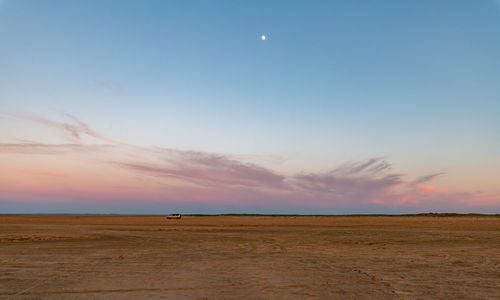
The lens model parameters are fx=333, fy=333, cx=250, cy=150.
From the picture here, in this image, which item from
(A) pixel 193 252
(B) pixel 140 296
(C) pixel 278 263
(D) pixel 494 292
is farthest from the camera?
(A) pixel 193 252

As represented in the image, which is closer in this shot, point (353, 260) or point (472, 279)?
point (472, 279)

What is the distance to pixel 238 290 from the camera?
28.4ft

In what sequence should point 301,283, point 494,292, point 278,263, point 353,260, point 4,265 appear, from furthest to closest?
point 353,260, point 278,263, point 4,265, point 301,283, point 494,292

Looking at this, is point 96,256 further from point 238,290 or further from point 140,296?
point 238,290

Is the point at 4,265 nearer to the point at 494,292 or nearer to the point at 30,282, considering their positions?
the point at 30,282

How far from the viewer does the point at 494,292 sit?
340 inches

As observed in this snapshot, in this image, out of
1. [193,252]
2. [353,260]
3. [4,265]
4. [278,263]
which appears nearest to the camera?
[4,265]

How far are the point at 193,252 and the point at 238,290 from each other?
28.5ft

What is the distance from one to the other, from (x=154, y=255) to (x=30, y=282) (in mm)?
6421

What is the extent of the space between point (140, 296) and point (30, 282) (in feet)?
13.0

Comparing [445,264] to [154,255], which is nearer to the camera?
[445,264]

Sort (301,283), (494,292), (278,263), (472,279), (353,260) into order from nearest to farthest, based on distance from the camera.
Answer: (494,292)
(301,283)
(472,279)
(278,263)
(353,260)

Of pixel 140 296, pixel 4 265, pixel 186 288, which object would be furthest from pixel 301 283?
pixel 4 265

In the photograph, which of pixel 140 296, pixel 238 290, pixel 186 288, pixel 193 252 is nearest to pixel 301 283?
pixel 238 290
